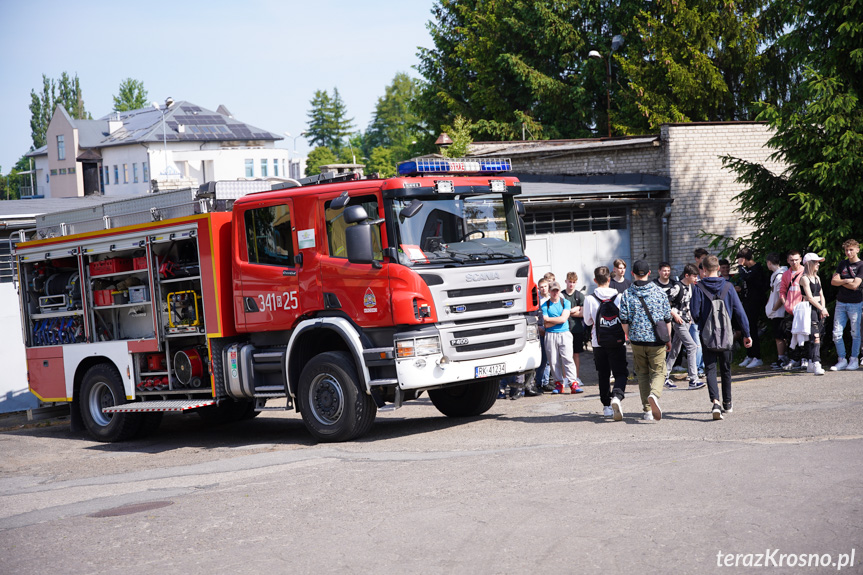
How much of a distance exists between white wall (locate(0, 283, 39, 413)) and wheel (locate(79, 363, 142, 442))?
630 centimetres

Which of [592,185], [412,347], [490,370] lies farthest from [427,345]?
[592,185]

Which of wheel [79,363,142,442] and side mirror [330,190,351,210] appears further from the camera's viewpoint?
wheel [79,363,142,442]

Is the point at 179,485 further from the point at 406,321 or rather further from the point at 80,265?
the point at 80,265

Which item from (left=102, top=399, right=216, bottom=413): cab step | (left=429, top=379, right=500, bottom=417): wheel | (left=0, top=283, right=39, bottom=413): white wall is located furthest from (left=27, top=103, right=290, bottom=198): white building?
(left=429, top=379, right=500, bottom=417): wheel

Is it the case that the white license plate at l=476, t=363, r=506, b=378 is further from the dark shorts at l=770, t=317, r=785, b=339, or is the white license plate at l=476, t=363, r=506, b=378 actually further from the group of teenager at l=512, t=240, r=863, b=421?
the dark shorts at l=770, t=317, r=785, b=339

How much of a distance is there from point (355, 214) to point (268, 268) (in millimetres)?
1723

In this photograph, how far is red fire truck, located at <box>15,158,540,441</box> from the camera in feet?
34.6

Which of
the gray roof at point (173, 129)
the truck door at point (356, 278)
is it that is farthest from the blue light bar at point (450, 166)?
the gray roof at point (173, 129)

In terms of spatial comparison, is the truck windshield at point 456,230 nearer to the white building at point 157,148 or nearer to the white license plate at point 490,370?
the white license plate at point 490,370

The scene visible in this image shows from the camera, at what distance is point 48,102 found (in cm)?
11038

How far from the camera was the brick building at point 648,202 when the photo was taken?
2425 cm

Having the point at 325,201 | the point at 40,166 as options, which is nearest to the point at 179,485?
the point at 325,201

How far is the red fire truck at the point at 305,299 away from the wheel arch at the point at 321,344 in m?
0.02

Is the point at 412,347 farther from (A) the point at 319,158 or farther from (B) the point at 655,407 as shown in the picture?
(A) the point at 319,158
